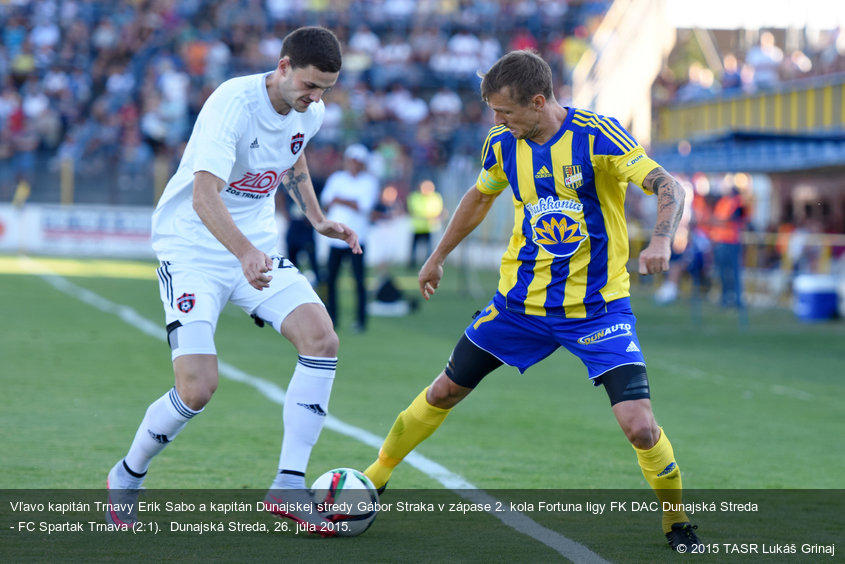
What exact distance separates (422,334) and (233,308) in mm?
4368

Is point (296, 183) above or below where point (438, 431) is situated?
above

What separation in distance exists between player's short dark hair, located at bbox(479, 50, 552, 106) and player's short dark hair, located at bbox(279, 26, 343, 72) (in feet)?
2.22

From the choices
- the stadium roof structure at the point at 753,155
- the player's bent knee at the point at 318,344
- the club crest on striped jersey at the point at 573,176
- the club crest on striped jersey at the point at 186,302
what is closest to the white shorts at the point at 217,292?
the club crest on striped jersey at the point at 186,302

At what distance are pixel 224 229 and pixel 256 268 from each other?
272 mm

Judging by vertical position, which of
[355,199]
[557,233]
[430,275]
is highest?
[557,233]

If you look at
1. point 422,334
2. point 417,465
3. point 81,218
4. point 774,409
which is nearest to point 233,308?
point 422,334

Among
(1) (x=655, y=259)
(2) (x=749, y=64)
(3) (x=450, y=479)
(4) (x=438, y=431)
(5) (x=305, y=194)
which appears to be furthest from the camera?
(2) (x=749, y=64)

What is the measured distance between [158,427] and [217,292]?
67cm

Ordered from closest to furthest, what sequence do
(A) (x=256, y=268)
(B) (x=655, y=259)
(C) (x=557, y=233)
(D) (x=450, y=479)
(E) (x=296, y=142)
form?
1. (B) (x=655, y=259)
2. (A) (x=256, y=268)
3. (C) (x=557, y=233)
4. (E) (x=296, y=142)
5. (D) (x=450, y=479)

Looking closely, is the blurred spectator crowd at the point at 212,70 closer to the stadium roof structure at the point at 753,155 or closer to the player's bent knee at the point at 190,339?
the stadium roof structure at the point at 753,155

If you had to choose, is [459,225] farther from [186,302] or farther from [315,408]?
[186,302]

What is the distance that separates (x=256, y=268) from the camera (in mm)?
4859

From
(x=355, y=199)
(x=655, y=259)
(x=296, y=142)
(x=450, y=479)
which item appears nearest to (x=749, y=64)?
(x=355, y=199)

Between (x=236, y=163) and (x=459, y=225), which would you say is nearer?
(x=236, y=163)
